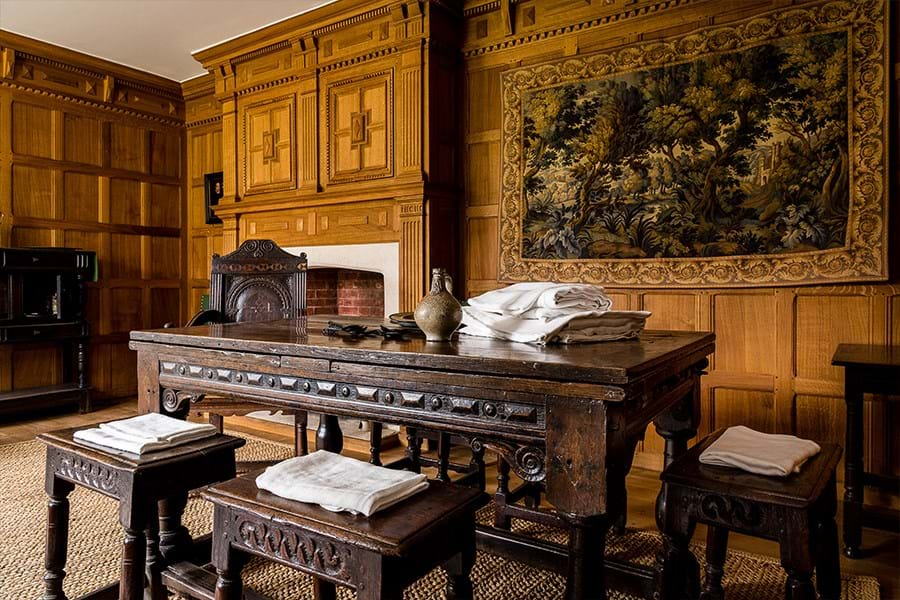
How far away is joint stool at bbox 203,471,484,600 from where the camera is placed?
1070mm

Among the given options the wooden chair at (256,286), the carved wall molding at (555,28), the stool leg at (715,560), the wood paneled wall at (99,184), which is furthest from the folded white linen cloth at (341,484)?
the wood paneled wall at (99,184)

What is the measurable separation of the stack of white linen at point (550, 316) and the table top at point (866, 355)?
117 centimetres

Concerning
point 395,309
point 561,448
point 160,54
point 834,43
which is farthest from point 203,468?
point 160,54

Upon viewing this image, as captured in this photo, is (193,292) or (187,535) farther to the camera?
(193,292)

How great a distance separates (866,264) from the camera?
9.08 ft

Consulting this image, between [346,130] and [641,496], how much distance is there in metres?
3.11

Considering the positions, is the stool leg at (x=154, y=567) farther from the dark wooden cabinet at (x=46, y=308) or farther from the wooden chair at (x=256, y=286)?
the dark wooden cabinet at (x=46, y=308)

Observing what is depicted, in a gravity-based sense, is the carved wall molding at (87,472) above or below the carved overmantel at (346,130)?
below

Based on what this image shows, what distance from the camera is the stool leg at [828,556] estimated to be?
165 cm

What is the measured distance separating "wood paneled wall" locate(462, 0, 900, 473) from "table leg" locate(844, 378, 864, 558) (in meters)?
0.62

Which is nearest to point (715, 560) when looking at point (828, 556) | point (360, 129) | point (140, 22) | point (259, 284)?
point (828, 556)

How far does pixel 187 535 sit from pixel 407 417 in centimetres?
114

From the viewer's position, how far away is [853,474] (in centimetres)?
236

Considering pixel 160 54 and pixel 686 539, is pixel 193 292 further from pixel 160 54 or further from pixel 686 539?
pixel 686 539
